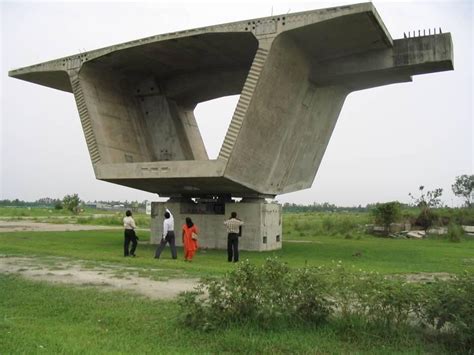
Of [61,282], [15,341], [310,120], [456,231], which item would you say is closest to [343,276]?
[15,341]

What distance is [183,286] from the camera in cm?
979

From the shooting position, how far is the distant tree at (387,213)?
105 feet

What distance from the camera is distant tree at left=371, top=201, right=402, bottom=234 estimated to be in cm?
3203

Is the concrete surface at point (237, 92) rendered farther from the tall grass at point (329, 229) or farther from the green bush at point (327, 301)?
the green bush at point (327, 301)

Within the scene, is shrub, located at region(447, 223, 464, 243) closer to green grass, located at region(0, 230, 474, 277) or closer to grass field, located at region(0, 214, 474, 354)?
green grass, located at region(0, 230, 474, 277)

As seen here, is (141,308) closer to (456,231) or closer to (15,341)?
(15,341)

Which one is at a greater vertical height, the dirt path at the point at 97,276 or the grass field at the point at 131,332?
the dirt path at the point at 97,276

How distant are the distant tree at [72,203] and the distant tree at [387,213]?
160 ft

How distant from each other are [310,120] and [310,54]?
329 centimetres

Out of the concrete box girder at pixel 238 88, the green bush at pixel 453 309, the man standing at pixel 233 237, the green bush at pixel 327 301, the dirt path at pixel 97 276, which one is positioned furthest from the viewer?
the concrete box girder at pixel 238 88

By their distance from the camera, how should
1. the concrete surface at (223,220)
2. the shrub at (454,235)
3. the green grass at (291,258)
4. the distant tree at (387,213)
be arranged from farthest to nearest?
the distant tree at (387,213) < the shrub at (454,235) < the concrete surface at (223,220) < the green grass at (291,258)

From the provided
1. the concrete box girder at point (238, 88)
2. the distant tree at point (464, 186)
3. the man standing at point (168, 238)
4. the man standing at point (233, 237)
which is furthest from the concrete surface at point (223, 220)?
the distant tree at point (464, 186)

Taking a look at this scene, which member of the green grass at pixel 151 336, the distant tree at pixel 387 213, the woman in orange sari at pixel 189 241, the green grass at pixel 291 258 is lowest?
the green grass at pixel 151 336

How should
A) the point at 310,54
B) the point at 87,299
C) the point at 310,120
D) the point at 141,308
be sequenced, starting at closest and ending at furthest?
the point at 141,308, the point at 87,299, the point at 310,54, the point at 310,120
